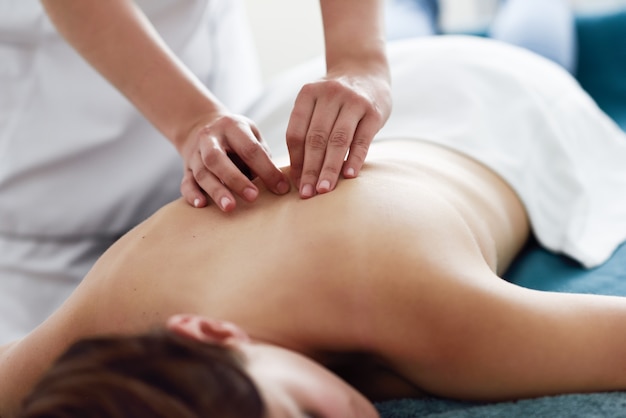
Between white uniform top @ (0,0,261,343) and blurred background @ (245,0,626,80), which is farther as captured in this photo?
blurred background @ (245,0,626,80)

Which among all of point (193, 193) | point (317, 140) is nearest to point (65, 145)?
point (193, 193)

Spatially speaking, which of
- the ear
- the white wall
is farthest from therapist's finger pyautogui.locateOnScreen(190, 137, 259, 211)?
the white wall

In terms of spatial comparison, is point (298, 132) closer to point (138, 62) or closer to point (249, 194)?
point (249, 194)

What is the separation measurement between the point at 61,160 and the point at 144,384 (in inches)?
37.0

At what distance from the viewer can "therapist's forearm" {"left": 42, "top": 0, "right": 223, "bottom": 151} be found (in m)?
1.17

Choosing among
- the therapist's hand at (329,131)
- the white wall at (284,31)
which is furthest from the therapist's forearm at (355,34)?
the white wall at (284,31)

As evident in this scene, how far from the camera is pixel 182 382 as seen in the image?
67 cm

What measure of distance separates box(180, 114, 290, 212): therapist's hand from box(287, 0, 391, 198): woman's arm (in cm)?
5

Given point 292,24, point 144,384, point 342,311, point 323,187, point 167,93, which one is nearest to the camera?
point 144,384

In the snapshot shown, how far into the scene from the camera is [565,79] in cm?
166

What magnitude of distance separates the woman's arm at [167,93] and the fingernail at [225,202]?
2 centimetres

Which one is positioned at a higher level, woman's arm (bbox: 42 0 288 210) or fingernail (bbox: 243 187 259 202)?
woman's arm (bbox: 42 0 288 210)

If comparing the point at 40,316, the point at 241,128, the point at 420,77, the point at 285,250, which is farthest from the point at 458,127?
the point at 40,316

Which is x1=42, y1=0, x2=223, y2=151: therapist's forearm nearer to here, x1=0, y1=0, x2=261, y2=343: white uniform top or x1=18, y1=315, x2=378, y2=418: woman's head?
x1=0, y1=0, x2=261, y2=343: white uniform top
